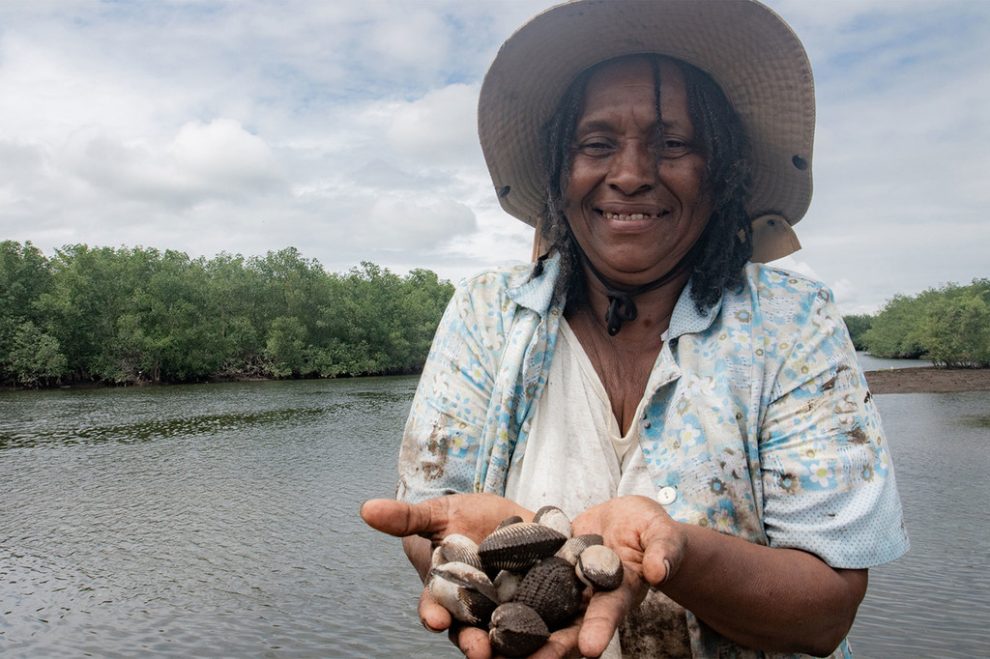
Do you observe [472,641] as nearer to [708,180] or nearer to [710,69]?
[708,180]

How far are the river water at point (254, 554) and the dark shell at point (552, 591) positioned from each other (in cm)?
760

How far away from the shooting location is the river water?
29.7 feet

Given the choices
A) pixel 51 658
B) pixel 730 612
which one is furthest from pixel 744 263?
pixel 51 658

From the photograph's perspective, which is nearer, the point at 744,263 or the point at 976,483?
the point at 744,263

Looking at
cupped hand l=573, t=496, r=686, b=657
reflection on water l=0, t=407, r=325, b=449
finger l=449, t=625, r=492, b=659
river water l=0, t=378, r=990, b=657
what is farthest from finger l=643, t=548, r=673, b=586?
reflection on water l=0, t=407, r=325, b=449

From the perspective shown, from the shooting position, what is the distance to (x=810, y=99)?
7.83ft

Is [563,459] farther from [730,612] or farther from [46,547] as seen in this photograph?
[46,547]

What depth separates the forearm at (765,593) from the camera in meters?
1.74

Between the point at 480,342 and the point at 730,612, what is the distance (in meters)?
0.98

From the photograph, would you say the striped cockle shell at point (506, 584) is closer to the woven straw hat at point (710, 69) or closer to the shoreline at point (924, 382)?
the woven straw hat at point (710, 69)

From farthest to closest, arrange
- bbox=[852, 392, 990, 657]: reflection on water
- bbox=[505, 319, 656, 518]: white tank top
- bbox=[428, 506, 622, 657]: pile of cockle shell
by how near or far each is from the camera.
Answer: bbox=[852, 392, 990, 657]: reflection on water → bbox=[505, 319, 656, 518]: white tank top → bbox=[428, 506, 622, 657]: pile of cockle shell

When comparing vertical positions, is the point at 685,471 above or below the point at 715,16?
below

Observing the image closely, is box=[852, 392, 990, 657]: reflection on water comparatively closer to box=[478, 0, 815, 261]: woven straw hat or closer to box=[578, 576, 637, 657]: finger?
box=[478, 0, 815, 261]: woven straw hat

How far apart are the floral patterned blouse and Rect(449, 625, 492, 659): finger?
0.51m
